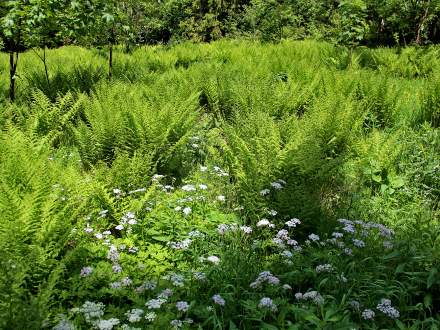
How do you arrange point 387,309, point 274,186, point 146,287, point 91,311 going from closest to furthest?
point 91,311
point 387,309
point 146,287
point 274,186

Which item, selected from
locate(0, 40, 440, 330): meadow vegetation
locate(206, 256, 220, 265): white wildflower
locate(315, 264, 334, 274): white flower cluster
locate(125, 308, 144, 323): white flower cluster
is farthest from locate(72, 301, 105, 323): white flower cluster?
locate(315, 264, 334, 274): white flower cluster

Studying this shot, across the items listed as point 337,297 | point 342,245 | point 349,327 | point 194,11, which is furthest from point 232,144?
point 194,11

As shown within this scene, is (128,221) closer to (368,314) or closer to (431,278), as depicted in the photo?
(368,314)

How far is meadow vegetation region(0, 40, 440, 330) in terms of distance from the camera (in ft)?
7.02

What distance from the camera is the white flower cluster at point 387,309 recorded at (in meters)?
2.05

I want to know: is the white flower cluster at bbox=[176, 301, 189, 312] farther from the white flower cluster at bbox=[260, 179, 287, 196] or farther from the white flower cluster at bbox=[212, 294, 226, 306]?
the white flower cluster at bbox=[260, 179, 287, 196]

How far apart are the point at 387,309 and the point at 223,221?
1.33m

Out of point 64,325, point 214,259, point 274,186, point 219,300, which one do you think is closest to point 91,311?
point 64,325

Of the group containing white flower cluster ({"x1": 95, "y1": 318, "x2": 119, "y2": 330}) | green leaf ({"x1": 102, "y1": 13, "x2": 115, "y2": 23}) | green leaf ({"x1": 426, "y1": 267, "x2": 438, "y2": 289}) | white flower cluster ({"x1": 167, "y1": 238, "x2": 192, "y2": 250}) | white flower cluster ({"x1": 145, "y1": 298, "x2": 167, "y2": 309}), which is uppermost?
green leaf ({"x1": 102, "y1": 13, "x2": 115, "y2": 23})

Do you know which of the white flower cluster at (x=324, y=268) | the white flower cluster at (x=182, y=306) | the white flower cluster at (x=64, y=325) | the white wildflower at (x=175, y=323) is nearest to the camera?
the white flower cluster at (x=64, y=325)

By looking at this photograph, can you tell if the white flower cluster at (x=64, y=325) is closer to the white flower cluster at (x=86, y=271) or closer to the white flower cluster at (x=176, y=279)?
the white flower cluster at (x=86, y=271)

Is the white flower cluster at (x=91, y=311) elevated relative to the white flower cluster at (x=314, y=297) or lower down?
elevated

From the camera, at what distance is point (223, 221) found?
3.11 meters

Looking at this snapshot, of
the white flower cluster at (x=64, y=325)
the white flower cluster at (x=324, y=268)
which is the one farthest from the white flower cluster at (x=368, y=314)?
the white flower cluster at (x=64, y=325)
